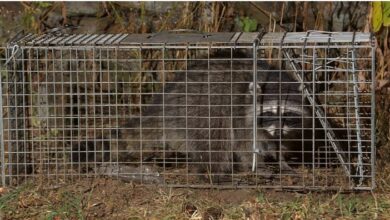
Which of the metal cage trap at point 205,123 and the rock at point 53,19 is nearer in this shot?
the metal cage trap at point 205,123

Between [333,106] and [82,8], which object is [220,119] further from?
[82,8]

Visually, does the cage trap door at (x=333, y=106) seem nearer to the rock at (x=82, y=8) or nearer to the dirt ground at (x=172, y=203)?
the dirt ground at (x=172, y=203)

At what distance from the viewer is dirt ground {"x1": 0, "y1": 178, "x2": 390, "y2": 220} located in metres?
5.78

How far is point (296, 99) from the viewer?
23.7 ft

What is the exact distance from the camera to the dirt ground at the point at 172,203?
5.78 metres

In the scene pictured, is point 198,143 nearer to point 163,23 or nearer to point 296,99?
point 296,99

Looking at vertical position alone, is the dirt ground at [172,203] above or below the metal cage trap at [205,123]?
below

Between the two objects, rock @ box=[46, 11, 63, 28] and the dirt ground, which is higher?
rock @ box=[46, 11, 63, 28]

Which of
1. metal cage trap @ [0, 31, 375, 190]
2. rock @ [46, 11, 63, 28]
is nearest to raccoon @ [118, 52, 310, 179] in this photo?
metal cage trap @ [0, 31, 375, 190]

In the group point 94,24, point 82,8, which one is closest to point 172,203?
point 94,24

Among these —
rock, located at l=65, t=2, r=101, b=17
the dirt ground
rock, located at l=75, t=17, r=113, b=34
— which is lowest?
the dirt ground

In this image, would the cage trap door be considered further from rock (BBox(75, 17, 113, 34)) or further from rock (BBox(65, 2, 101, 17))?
rock (BBox(65, 2, 101, 17))

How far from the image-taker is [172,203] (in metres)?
6.03

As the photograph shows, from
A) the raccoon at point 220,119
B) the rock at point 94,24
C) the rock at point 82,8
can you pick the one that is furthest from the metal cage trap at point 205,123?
the rock at point 82,8
